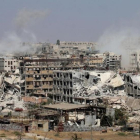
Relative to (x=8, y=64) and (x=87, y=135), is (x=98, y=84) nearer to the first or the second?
(x=87, y=135)

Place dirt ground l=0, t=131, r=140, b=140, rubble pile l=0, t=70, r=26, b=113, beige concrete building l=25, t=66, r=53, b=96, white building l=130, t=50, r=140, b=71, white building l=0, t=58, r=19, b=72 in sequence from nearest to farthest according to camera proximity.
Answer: dirt ground l=0, t=131, r=140, b=140
rubble pile l=0, t=70, r=26, b=113
beige concrete building l=25, t=66, r=53, b=96
white building l=0, t=58, r=19, b=72
white building l=130, t=50, r=140, b=71

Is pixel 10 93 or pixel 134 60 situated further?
pixel 134 60

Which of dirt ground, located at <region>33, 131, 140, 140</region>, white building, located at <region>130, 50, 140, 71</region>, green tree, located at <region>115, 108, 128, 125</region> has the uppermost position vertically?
white building, located at <region>130, 50, 140, 71</region>

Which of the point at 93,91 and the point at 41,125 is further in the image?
the point at 93,91

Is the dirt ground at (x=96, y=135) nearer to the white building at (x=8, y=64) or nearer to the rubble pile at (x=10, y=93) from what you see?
the rubble pile at (x=10, y=93)

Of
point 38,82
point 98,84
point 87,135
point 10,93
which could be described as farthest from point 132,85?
point 87,135

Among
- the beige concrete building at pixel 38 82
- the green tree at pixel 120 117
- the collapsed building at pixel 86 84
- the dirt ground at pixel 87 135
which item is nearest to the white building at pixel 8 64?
the beige concrete building at pixel 38 82

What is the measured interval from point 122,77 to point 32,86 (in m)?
8.46

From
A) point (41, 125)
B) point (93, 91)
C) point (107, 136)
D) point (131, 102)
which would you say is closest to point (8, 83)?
point (93, 91)

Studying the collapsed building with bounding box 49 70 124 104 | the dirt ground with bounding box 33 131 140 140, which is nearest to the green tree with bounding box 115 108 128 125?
the dirt ground with bounding box 33 131 140 140

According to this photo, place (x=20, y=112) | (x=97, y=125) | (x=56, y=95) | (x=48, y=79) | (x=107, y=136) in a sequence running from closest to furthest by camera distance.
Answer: (x=107, y=136) → (x=97, y=125) → (x=20, y=112) → (x=56, y=95) → (x=48, y=79)

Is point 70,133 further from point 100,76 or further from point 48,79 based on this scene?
point 48,79

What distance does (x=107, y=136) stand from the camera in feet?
89.2

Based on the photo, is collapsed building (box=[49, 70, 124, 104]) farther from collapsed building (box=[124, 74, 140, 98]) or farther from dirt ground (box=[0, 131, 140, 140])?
dirt ground (box=[0, 131, 140, 140])
